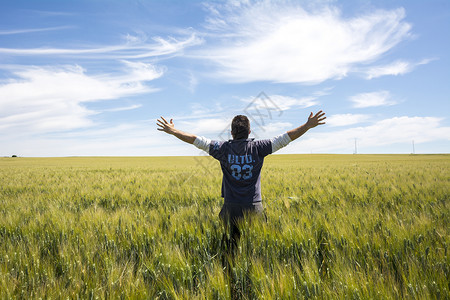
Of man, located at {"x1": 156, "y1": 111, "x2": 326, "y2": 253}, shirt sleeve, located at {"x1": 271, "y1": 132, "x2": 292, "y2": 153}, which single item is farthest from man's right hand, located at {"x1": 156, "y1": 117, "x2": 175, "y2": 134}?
shirt sleeve, located at {"x1": 271, "y1": 132, "x2": 292, "y2": 153}

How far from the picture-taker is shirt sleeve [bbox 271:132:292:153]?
3113 mm

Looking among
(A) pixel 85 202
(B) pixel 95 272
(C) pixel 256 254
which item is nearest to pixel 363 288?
(C) pixel 256 254

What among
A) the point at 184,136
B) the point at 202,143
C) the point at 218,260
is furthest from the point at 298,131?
the point at 218,260

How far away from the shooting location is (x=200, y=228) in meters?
3.02

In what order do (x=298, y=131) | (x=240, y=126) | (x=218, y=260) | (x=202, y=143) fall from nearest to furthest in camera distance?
(x=218, y=260), (x=298, y=131), (x=240, y=126), (x=202, y=143)

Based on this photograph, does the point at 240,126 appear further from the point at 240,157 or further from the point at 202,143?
the point at 202,143

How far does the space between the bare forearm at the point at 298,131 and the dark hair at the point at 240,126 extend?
1.81 feet

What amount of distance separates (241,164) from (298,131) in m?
0.81

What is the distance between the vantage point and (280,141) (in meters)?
3.14

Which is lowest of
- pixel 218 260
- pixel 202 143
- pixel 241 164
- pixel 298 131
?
pixel 218 260

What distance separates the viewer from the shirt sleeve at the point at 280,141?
311 centimetres

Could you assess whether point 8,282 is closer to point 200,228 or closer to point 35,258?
point 35,258

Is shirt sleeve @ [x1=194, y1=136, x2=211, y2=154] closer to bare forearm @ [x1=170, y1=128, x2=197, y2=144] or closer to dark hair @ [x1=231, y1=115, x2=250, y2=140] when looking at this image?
bare forearm @ [x1=170, y1=128, x2=197, y2=144]

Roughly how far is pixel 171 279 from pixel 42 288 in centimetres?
91
